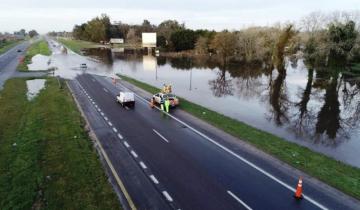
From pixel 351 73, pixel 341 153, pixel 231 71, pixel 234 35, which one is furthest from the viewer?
pixel 234 35

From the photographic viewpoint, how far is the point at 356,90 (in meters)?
48.8

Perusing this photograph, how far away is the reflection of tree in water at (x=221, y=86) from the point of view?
44034 millimetres

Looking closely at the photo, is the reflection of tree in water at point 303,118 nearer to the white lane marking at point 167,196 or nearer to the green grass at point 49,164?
the white lane marking at point 167,196

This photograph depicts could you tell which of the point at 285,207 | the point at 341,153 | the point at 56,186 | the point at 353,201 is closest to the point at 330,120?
the point at 341,153

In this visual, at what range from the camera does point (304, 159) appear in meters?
18.6

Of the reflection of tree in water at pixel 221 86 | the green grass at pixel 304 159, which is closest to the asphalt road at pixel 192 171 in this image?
the green grass at pixel 304 159

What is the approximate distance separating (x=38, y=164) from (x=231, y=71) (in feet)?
188

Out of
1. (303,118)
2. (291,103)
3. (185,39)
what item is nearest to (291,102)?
(291,103)

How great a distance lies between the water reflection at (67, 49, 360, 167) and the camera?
1019 inches

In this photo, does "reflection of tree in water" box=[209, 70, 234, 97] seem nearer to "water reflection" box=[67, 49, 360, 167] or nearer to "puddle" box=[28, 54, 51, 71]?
"water reflection" box=[67, 49, 360, 167]

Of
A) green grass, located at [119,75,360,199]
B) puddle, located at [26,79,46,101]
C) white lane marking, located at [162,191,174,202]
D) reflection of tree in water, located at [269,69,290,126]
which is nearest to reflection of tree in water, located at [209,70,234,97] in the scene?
reflection of tree in water, located at [269,69,290,126]

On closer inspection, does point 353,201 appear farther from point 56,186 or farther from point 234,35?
point 234,35

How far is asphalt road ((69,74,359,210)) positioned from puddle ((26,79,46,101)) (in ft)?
54.3

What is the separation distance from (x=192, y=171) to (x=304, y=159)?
7.07 m
